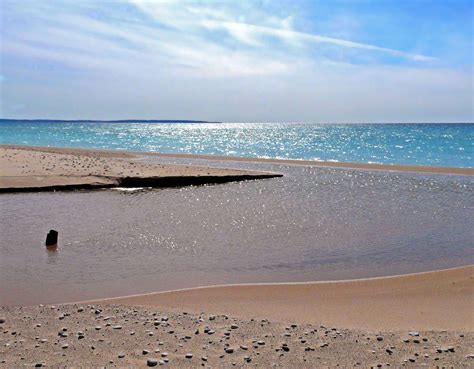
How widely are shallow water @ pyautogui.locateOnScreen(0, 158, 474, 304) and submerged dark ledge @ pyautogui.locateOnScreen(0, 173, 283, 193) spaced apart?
3.62 ft

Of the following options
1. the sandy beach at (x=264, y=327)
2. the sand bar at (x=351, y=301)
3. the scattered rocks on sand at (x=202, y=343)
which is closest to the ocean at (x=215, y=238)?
the sand bar at (x=351, y=301)

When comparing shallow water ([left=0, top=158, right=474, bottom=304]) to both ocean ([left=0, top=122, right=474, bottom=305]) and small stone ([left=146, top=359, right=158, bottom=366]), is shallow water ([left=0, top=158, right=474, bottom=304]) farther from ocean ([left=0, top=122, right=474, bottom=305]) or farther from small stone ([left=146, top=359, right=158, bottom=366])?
small stone ([left=146, top=359, right=158, bottom=366])

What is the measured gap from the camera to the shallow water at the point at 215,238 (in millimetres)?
10828

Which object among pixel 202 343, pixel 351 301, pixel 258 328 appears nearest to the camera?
pixel 202 343

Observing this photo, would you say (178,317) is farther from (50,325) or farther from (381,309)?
(381,309)

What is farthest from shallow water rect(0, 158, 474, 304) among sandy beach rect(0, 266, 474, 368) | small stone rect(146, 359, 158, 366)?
small stone rect(146, 359, 158, 366)

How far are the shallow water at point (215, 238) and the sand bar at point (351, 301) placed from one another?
2.20ft

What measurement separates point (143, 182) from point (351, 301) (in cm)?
1958

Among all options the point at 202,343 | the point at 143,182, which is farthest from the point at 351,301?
the point at 143,182

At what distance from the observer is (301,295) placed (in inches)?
384

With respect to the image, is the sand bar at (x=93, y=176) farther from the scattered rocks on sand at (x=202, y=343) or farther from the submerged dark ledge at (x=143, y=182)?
the scattered rocks on sand at (x=202, y=343)

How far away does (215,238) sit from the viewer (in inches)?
578

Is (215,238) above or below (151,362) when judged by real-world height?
below

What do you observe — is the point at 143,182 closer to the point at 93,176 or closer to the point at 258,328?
the point at 93,176
